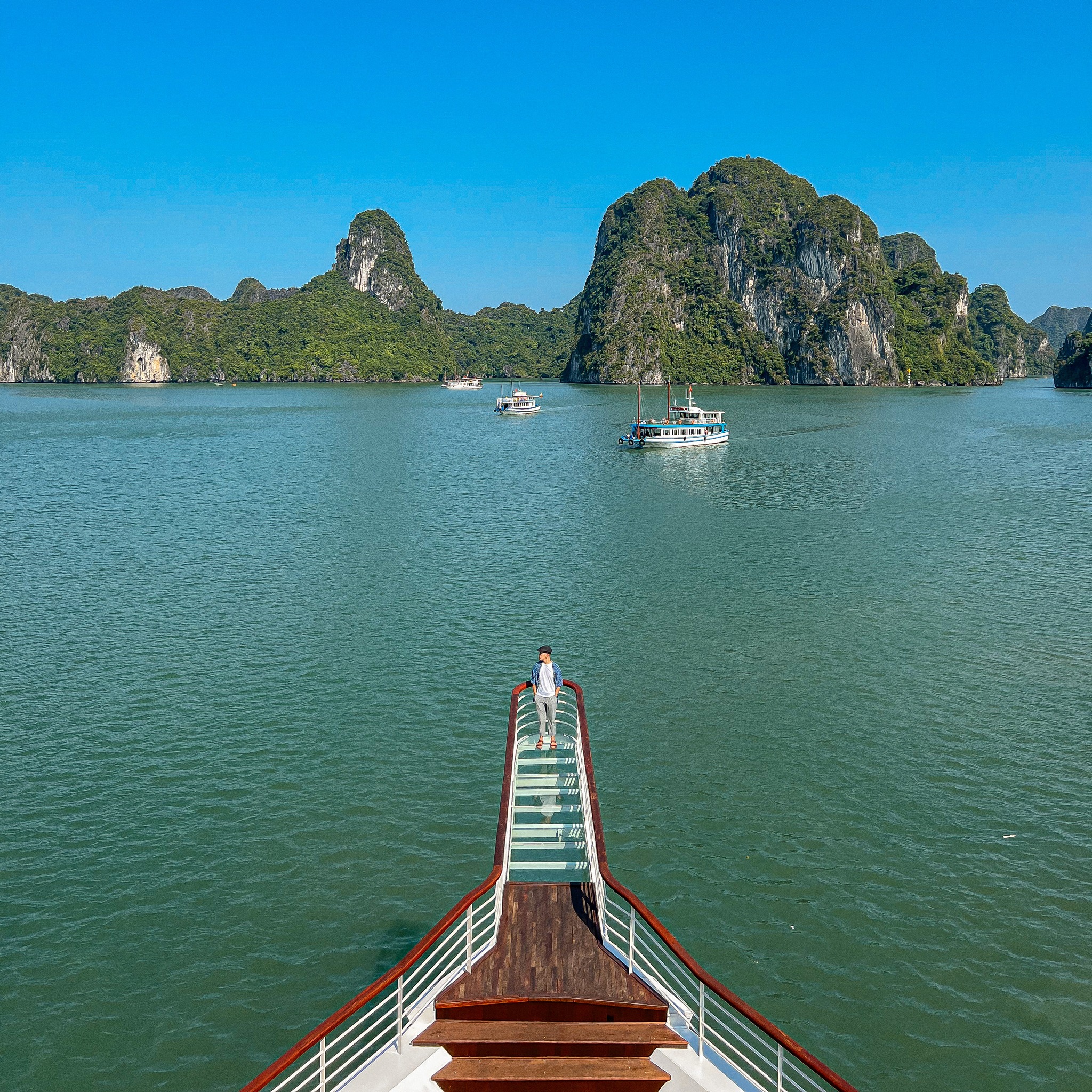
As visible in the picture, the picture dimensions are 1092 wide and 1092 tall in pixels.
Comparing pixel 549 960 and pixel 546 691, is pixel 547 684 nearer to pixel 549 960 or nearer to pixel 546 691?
pixel 546 691

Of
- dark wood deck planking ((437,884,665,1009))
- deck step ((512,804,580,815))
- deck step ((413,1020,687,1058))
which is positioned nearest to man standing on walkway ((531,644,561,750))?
deck step ((512,804,580,815))

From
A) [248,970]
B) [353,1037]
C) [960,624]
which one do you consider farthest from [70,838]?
[960,624]

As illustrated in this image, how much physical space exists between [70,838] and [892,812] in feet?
55.8

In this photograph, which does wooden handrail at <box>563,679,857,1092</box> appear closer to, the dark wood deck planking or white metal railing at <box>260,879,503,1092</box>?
the dark wood deck planking

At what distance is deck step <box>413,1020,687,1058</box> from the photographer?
27.2ft

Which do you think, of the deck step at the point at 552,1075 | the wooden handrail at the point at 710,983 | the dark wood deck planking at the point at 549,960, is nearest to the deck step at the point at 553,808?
the wooden handrail at the point at 710,983

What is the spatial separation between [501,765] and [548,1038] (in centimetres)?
1133

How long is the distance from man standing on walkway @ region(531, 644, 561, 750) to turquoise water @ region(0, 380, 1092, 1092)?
102 inches

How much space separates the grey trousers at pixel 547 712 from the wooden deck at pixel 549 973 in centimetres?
548

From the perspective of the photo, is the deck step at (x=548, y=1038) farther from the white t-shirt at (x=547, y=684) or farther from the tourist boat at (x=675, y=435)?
the tourist boat at (x=675, y=435)

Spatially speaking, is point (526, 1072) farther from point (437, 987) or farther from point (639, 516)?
point (639, 516)

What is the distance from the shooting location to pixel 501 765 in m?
19.6

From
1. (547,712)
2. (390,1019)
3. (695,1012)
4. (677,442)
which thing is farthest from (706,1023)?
(677,442)

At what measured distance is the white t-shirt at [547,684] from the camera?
16.0 metres
